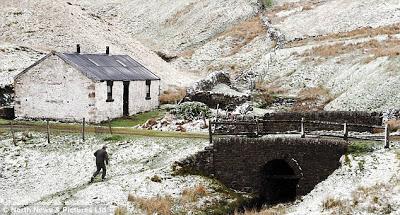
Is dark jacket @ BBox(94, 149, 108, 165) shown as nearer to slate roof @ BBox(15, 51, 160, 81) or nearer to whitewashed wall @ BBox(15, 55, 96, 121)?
whitewashed wall @ BBox(15, 55, 96, 121)

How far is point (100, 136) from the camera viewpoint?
3806 cm

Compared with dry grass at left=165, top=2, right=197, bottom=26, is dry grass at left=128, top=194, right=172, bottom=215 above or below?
below

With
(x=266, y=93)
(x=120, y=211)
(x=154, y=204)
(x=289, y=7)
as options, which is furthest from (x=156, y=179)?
(x=289, y=7)

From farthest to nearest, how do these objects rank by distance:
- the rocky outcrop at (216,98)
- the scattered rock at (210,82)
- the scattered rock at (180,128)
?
the scattered rock at (210,82) < the rocky outcrop at (216,98) < the scattered rock at (180,128)

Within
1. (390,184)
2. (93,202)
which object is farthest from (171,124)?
(390,184)

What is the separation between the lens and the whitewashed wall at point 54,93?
45.7 metres

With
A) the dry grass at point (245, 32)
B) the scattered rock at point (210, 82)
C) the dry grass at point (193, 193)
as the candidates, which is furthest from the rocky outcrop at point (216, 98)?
the dry grass at point (245, 32)

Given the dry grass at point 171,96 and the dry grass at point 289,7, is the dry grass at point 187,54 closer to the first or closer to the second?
the dry grass at point 289,7

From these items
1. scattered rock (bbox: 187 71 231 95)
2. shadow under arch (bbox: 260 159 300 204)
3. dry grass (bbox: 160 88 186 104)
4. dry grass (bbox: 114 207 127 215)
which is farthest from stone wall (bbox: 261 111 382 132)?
dry grass (bbox: 160 88 186 104)

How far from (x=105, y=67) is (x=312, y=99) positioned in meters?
19.3

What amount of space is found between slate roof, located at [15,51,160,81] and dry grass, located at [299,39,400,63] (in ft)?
67.8

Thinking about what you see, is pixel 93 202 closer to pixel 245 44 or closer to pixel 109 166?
pixel 109 166

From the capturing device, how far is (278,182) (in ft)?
111

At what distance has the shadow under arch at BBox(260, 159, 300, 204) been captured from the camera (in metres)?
32.1
